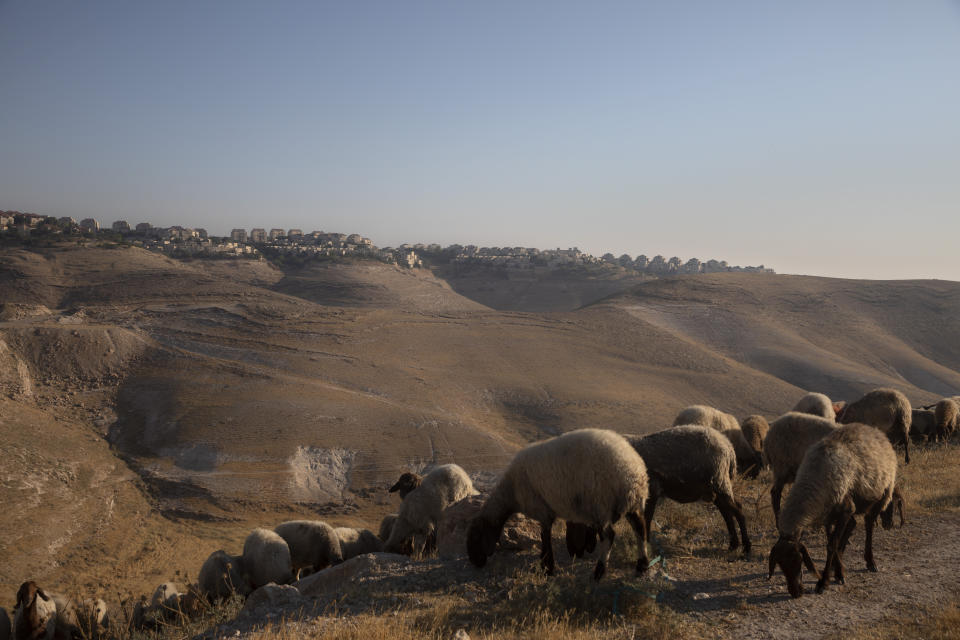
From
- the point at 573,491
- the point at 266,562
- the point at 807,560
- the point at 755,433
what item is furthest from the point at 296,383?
the point at 807,560

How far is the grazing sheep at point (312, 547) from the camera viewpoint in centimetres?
1069

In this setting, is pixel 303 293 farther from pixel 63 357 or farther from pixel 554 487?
pixel 554 487

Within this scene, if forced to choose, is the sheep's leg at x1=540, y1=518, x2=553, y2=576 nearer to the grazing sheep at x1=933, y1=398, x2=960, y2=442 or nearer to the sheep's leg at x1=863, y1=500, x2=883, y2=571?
the sheep's leg at x1=863, y1=500, x2=883, y2=571

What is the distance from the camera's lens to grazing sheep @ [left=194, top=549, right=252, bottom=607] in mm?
9383

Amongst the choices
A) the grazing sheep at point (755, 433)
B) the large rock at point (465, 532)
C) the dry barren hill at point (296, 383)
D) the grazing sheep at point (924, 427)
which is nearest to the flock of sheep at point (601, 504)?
the large rock at point (465, 532)

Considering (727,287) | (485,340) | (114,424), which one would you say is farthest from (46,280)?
(727,287)

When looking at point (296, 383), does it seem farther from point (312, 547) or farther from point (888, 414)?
point (888, 414)

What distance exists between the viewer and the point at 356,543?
11352 millimetres

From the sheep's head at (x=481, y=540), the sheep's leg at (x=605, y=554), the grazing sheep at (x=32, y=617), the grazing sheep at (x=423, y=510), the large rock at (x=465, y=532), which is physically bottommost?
the grazing sheep at (x=32, y=617)

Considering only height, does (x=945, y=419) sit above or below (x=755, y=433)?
above

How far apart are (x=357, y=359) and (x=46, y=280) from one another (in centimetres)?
3516

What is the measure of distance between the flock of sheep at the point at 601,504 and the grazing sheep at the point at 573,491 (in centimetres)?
1

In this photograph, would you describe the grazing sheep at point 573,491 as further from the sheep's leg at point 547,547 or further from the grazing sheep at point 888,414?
the grazing sheep at point 888,414

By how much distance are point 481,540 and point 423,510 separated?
10.1 feet
